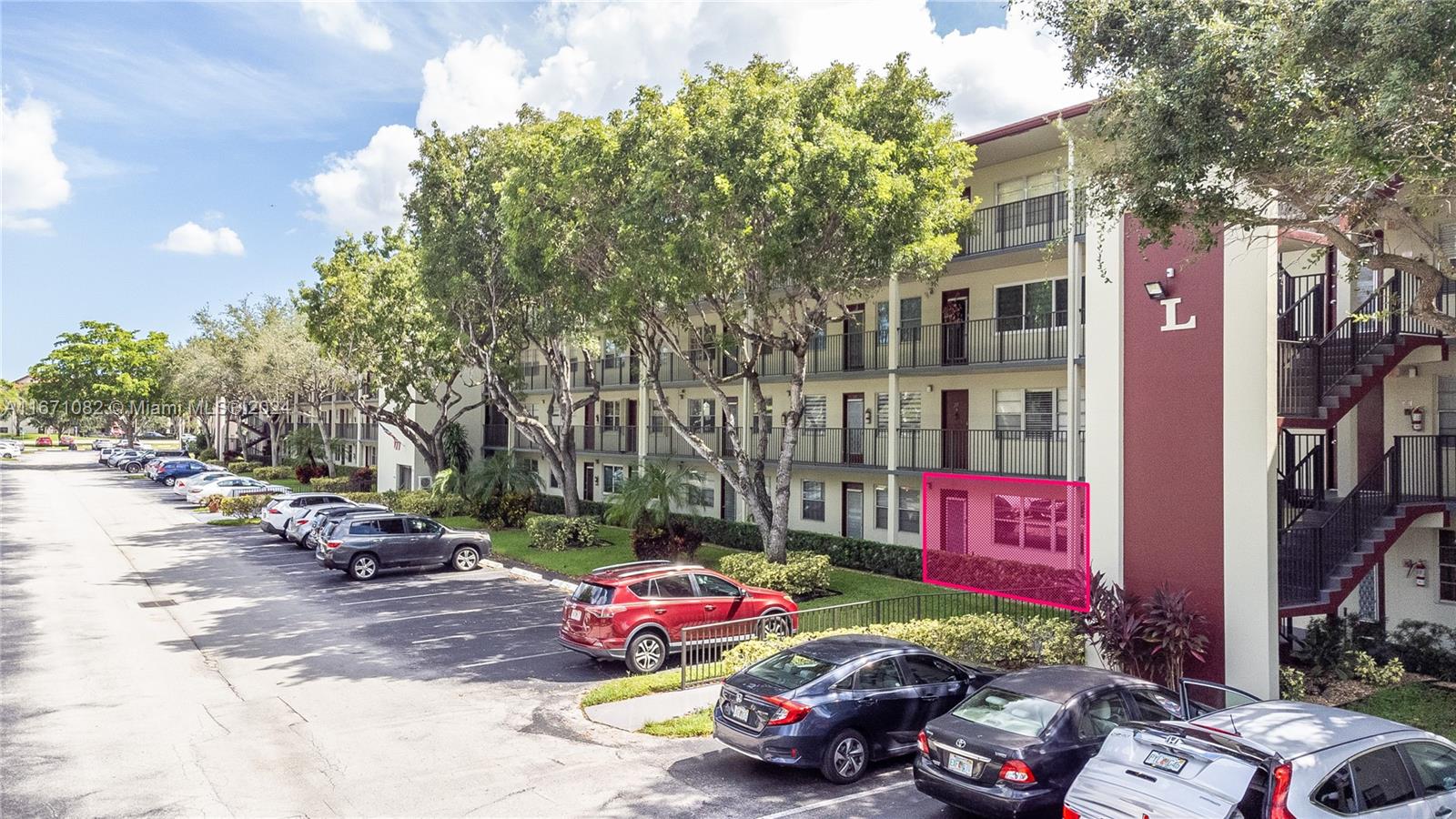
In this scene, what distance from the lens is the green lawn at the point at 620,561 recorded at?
68.7 feet

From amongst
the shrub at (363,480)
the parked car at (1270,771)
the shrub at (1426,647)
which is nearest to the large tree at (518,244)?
the parked car at (1270,771)

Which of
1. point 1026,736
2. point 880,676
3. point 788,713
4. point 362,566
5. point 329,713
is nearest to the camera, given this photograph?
point 1026,736

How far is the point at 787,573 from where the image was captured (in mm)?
20672

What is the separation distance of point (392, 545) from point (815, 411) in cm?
1312

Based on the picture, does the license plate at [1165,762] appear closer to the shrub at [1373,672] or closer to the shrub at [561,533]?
the shrub at [1373,672]

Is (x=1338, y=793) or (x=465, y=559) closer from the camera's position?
(x=1338, y=793)

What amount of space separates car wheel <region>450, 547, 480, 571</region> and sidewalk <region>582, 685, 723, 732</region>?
13.6 m

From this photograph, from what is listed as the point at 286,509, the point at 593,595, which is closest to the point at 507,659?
the point at 593,595

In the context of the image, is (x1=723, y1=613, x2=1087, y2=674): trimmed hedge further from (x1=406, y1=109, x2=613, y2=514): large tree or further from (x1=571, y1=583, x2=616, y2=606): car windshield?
(x1=406, y1=109, x2=613, y2=514): large tree

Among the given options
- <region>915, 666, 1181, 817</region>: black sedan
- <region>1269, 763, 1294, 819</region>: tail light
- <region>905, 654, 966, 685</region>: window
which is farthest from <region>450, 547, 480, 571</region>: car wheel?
<region>1269, 763, 1294, 819</region>: tail light

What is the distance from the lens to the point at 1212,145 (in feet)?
34.4

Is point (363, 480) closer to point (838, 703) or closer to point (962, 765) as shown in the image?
point (838, 703)

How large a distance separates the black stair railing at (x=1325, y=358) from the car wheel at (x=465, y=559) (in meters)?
19.8

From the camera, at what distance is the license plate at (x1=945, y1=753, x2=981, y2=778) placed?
8656 mm
